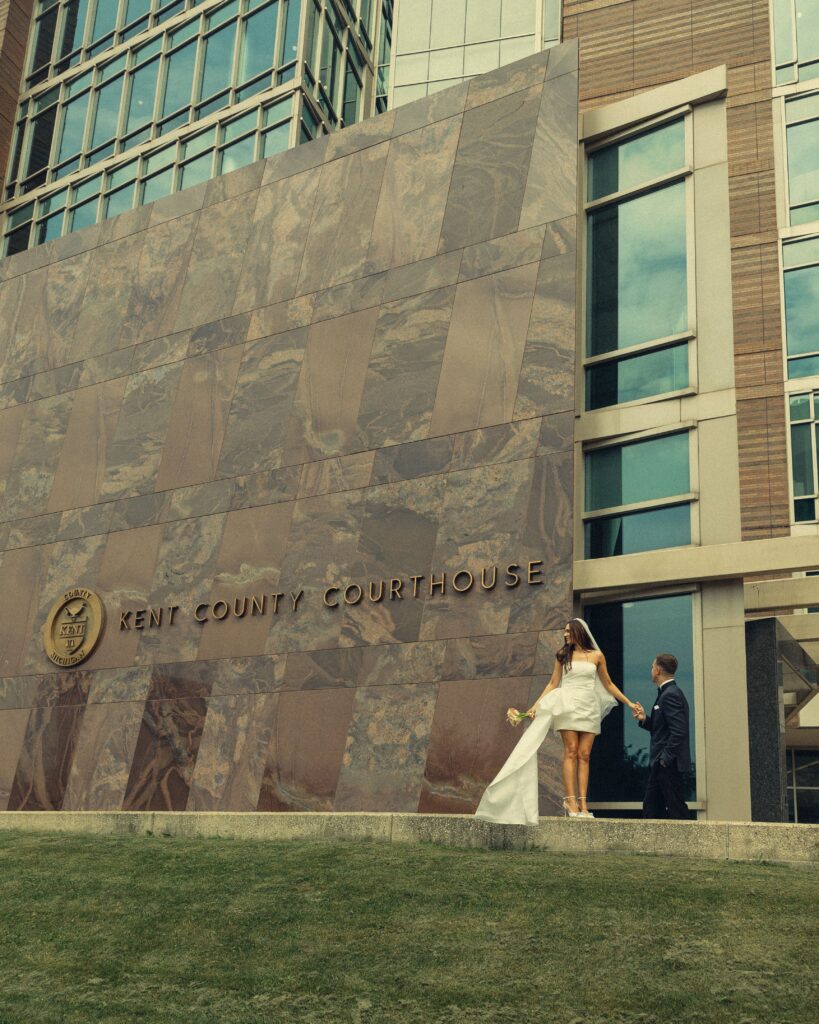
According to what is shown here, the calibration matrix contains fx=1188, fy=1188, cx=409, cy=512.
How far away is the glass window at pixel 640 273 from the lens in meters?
17.1

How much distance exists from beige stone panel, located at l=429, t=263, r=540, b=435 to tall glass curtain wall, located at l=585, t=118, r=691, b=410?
1456 mm

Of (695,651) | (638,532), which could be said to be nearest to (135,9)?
(638,532)

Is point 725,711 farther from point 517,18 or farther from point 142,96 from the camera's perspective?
point 142,96

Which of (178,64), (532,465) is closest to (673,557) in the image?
(532,465)

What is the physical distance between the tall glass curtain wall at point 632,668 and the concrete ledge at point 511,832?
4.66 meters

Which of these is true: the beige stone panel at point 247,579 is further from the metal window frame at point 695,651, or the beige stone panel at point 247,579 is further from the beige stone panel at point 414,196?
the metal window frame at point 695,651

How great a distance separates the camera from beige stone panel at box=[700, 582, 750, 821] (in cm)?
1411

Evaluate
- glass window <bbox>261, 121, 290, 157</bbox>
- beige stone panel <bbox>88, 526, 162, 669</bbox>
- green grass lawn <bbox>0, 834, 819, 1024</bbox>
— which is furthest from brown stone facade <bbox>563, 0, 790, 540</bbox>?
green grass lawn <bbox>0, 834, 819, 1024</bbox>

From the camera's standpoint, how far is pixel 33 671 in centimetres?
2002

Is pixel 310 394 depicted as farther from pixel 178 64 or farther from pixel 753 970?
pixel 178 64

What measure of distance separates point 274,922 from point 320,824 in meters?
3.21

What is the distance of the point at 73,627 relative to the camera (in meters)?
19.8

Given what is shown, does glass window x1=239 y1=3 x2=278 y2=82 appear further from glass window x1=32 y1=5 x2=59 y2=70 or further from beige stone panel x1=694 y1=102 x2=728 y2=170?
beige stone panel x1=694 y1=102 x2=728 y2=170

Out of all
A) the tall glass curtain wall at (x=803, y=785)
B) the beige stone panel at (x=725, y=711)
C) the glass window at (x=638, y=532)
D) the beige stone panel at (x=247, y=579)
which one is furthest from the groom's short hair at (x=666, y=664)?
the tall glass curtain wall at (x=803, y=785)
